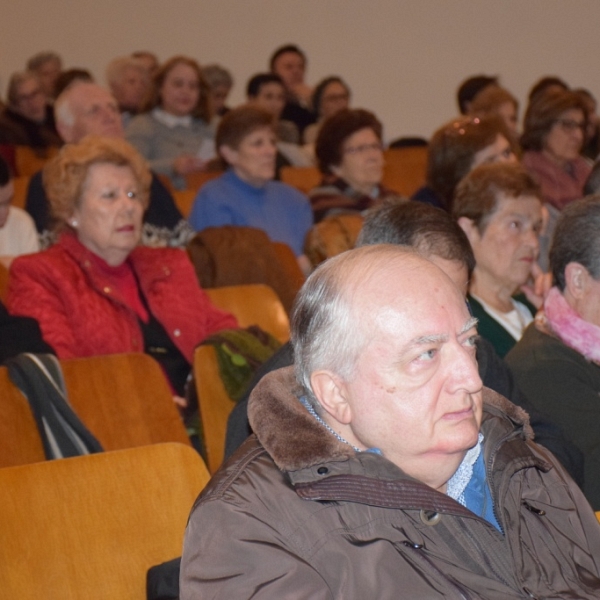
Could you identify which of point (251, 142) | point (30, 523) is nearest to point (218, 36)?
point (251, 142)

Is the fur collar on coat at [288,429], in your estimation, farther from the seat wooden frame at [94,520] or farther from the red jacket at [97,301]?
the red jacket at [97,301]

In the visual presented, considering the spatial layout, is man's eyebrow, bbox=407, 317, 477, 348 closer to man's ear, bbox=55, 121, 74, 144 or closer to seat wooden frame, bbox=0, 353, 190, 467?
seat wooden frame, bbox=0, 353, 190, 467

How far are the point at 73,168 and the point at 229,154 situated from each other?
1.52 meters

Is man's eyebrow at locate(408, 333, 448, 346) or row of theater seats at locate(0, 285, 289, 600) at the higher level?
man's eyebrow at locate(408, 333, 448, 346)

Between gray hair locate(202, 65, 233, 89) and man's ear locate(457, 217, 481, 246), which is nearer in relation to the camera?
man's ear locate(457, 217, 481, 246)

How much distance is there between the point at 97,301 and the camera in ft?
10.5

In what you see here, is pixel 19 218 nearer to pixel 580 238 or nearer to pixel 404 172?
pixel 580 238

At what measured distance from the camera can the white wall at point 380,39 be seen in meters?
7.70

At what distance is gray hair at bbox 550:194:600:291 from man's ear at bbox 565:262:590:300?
0.01m

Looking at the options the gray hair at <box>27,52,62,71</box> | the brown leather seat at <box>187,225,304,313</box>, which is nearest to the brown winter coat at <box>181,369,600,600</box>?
the brown leather seat at <box>187,225,304,313</box>

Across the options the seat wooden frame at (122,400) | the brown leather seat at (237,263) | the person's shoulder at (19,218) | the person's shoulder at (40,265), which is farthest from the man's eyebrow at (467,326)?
the person's shoulder at (19,218)

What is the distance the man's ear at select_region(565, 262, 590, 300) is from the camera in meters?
2.44

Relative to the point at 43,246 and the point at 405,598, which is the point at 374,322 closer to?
the point at 405,598

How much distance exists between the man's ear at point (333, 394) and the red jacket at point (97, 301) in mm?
1676
